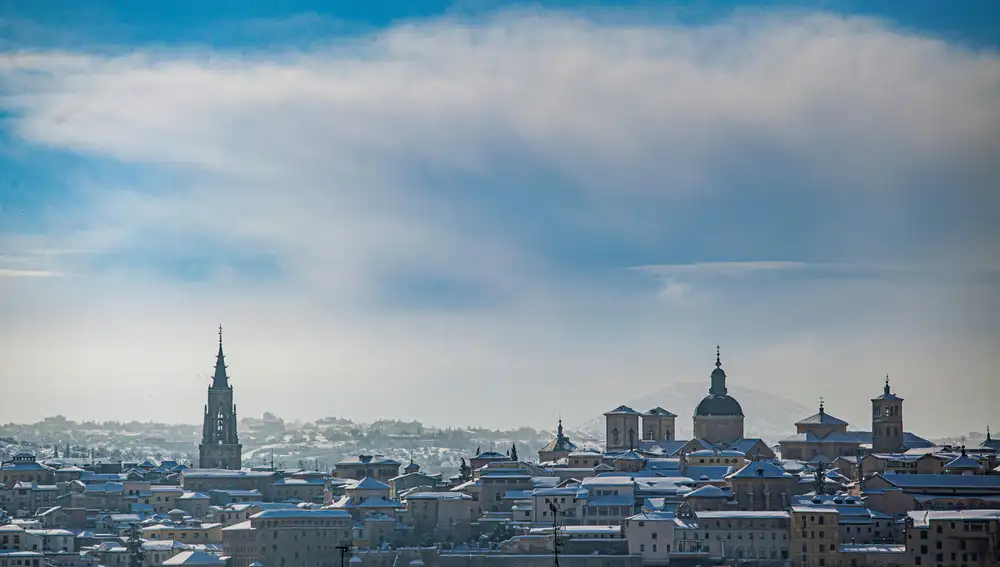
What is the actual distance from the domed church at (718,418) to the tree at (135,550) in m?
37.0

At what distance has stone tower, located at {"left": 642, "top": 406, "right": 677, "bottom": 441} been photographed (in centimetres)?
13175

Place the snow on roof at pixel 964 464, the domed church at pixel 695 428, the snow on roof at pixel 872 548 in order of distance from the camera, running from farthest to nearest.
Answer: the domed church at pixel 695 428 → the snow on roof at pixel 964 464 → the snow on roof at pixel 872 548

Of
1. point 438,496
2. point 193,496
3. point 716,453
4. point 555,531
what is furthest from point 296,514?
point 716,453

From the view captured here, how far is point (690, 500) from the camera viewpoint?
99500 millimetres

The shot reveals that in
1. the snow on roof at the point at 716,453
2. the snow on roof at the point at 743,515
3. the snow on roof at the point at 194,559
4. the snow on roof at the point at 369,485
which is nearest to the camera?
the snow on roof at the point at 743,515

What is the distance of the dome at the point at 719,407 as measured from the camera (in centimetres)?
12775

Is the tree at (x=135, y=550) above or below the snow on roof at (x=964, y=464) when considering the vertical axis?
below

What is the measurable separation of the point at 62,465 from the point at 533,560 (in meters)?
56.2

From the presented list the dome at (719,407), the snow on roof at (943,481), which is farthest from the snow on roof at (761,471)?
the dome at (719,407)

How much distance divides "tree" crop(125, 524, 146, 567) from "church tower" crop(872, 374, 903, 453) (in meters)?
42.4

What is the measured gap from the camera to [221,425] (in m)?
143

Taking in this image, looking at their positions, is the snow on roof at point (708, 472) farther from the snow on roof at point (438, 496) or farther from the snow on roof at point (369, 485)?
the snow on roof at point (369, 485)

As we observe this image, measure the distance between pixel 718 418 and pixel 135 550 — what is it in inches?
1576

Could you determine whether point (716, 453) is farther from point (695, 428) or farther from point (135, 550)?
point (135, 550)
